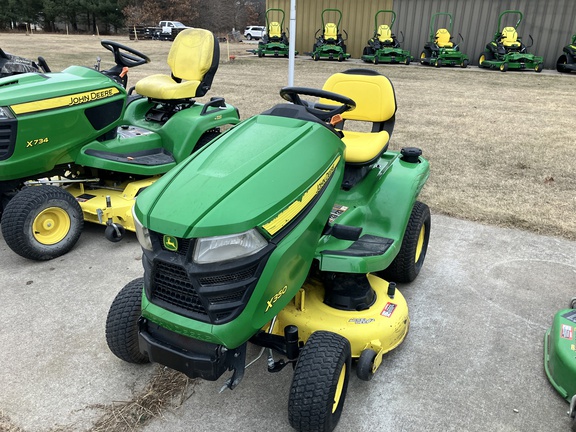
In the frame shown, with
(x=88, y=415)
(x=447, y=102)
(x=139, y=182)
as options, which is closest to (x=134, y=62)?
(x=139, y=182)

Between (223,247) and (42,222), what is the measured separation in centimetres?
227

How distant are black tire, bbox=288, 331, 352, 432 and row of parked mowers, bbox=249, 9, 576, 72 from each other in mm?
15324

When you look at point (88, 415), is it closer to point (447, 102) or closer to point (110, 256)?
point (110, 256)

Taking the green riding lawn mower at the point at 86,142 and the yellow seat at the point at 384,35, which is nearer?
the green riding lawn mower at the point at 86,142

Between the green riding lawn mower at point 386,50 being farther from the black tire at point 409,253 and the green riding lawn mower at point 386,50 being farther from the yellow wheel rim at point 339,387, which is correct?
the yellow wheel rim at point 339,387

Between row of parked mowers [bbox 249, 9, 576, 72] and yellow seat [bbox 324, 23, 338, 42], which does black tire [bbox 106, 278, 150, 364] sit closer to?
row of parked mowers [bbox 249, 9, 576, 72]

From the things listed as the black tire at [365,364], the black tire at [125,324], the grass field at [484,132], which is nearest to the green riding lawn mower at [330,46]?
the grass field at [484,132]

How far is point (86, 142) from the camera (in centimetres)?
369

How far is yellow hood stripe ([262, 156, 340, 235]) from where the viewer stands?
1.79 meters

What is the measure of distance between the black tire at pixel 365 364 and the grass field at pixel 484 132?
2503 mm

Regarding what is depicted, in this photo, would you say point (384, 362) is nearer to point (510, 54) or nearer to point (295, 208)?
point (295, 208)

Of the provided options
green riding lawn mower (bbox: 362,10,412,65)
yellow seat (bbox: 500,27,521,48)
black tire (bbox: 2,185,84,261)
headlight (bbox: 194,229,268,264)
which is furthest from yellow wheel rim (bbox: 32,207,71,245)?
yellow seat (bbox: 500,27,521,48)

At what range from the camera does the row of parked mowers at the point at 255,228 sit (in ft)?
5.74

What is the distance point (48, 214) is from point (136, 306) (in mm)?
1599
